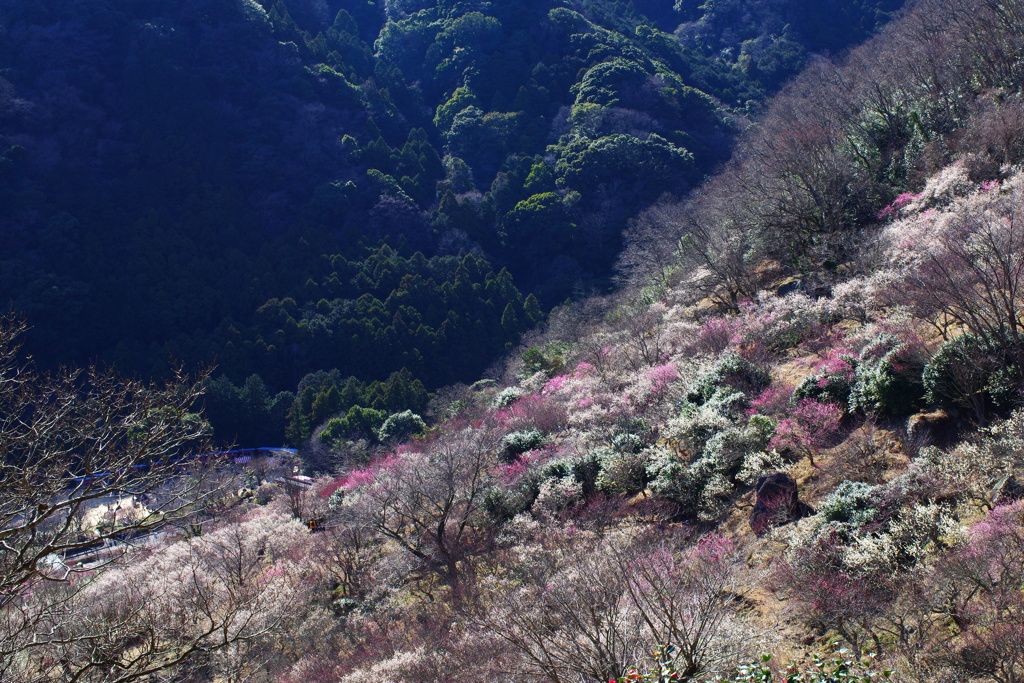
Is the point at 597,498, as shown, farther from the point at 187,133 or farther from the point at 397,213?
the point at 187,133

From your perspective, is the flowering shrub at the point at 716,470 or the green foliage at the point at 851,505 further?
the flowering shrub at the point at 716,470

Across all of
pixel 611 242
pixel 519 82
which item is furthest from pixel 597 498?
pixel 519 82

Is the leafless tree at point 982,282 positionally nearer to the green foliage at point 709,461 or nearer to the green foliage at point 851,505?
the green foliage at point 851,505

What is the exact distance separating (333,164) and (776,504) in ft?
169

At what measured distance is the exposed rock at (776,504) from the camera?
11.1 meters

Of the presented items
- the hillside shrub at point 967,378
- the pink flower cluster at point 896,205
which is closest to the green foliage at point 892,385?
the hillside shrub at point 967,378

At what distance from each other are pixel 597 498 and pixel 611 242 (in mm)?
35548

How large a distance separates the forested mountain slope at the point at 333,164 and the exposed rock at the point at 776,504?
92.0 ft

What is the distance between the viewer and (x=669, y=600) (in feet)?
27.9

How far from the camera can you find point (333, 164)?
55875 mm

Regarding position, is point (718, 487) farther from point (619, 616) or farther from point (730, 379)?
point (730, 379)

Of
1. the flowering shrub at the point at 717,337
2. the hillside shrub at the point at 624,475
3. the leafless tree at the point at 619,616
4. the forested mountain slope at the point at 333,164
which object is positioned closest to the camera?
the leafless tree at the point at 619,616

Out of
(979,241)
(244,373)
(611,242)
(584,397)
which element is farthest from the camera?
(611,242)

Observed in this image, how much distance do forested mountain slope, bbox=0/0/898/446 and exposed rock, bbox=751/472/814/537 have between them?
28028 mm
